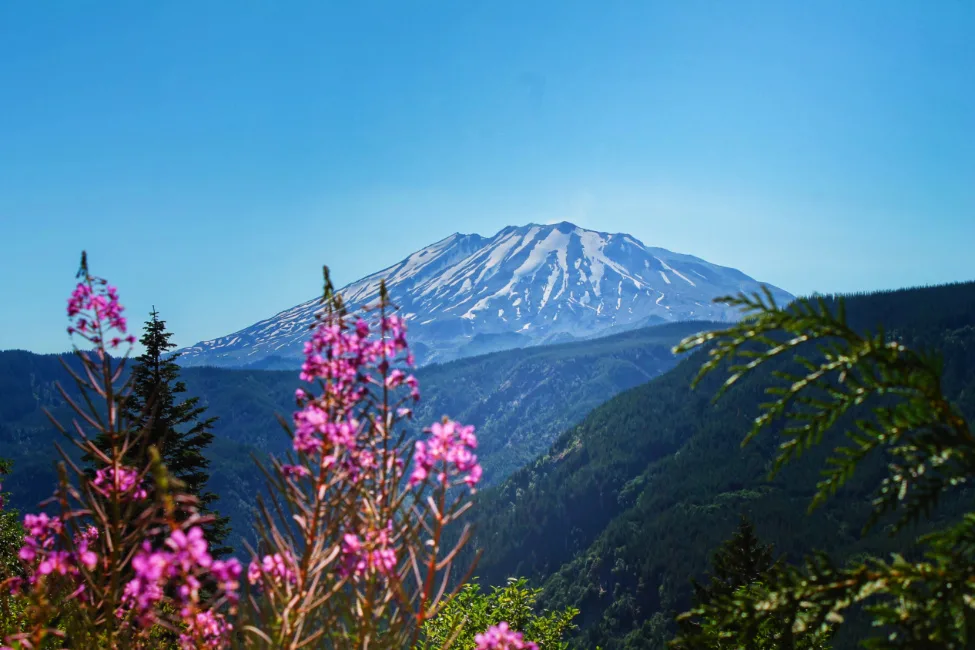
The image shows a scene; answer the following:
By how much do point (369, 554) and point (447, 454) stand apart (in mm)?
610

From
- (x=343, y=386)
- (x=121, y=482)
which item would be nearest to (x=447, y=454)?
(x=343, y=386)

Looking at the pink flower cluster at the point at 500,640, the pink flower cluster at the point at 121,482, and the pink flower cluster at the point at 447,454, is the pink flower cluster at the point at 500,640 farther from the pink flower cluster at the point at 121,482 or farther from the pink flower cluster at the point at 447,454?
the pink flower cluster at the point at 121,482

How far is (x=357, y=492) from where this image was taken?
3.39 meters

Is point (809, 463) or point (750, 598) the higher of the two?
point (750, 598)

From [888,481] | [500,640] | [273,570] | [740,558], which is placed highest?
[888,481]

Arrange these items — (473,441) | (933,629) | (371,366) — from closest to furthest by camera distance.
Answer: (933,629) → (473,441) → (371,366)

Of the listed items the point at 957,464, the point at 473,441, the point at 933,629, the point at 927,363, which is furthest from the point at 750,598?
the point at 473,441

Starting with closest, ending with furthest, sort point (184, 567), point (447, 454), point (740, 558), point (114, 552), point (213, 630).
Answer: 1. point (184, 567)
2. point (114, 552)
3. point (447, 454)
4. point (213, 630)
5. point (740, 558)

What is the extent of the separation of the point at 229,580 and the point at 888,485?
7.43 ft

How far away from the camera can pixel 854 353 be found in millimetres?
2297

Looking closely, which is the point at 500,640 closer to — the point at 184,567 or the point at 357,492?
the point at 357,492

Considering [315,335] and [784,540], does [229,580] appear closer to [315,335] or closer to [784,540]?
[315,335]

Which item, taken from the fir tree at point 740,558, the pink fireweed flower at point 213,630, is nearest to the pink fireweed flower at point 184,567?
the pink fireweed flower at point 213,630

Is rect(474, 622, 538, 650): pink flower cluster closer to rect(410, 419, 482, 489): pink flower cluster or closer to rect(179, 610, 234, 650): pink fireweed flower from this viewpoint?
rect(410, 419, 482, 489): pink flower cluster
